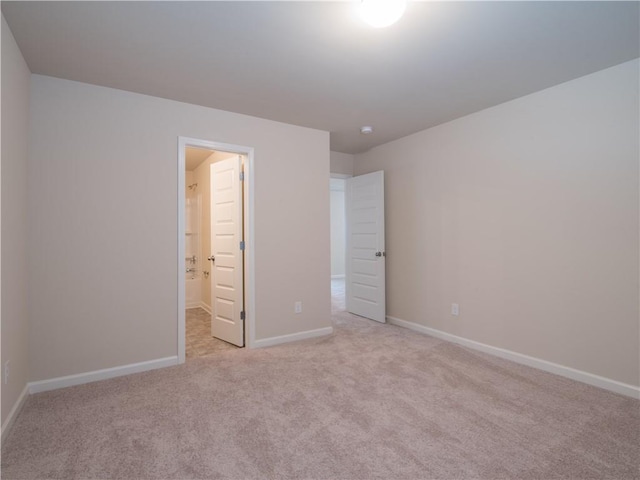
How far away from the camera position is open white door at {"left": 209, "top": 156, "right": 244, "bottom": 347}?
3.62 meters

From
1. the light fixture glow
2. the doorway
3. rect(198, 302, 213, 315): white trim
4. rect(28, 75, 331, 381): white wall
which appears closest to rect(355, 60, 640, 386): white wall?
the light fixture glow

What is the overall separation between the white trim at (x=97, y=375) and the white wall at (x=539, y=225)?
2908 mm

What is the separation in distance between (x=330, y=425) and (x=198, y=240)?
4675 millimetres

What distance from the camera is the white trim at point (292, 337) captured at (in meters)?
3.58

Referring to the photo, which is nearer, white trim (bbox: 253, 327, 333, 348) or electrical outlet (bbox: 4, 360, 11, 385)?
electrical outlet (bbox: 4, 360, 11, 385)

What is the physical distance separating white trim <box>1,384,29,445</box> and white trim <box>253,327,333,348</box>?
183 centimetres

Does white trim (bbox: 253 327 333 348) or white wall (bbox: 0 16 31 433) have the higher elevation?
white wall (bbox: 0 16 31 433)

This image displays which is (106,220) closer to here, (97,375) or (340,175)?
(97,375)

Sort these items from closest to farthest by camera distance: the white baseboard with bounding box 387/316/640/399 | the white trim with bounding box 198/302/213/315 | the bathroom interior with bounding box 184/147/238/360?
the white baseboard with bounding box 387/316/640/399 → the bathroom interior with bounding box 184/147/238/360 → the white trim with bounding box 198/302/213/315

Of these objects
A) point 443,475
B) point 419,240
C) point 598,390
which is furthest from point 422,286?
point 443,475

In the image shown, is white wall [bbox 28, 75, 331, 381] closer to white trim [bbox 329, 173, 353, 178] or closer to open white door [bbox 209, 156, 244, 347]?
open white door [bbox 209, 156, 244, 347]

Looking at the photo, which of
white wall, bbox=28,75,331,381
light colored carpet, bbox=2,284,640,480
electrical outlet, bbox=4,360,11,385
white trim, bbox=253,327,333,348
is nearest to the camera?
light colored carpet, bbox=2,284,640,480

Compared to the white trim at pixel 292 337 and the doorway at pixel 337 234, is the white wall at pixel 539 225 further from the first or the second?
the doorway at pixel 337 234

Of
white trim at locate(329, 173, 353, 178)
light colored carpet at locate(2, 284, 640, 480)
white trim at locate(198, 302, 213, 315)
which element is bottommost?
light colored carpet at locate(2, 284, 640, 480)
